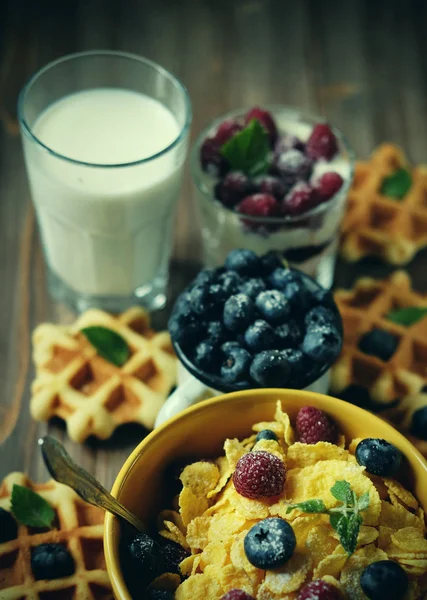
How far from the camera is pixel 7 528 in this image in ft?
4.68

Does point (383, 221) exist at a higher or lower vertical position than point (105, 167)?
lower

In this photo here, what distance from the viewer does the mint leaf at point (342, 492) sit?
117cm

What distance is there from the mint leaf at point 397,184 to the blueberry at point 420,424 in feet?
2.10

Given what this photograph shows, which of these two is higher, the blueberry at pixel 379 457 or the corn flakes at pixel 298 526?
the blueberry at pixel 379 457

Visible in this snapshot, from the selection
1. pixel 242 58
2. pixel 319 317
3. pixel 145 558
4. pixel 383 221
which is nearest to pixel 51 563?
pixel 145 558

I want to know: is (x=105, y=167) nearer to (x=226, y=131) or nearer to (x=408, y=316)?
(x=226, y=131)

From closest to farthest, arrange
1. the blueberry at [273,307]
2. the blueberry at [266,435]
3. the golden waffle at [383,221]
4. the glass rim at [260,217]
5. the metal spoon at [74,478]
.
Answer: the metal spoon at [74,478], the blueberry at [266,435], the blueberry at [273,307], the glass rim at [260,217], the golden waffle at [383,221]

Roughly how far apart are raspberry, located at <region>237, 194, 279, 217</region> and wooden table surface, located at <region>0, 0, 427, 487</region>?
0.35 metres

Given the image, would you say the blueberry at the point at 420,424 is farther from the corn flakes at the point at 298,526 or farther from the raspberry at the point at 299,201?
the raspberry at the point at 299,201

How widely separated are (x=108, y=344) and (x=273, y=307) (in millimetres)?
461

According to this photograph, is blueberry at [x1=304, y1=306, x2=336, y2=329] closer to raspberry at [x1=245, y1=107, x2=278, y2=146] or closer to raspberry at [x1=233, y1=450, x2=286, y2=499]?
raspberry at [x1=233, y1=450, x2=286, y2=499]

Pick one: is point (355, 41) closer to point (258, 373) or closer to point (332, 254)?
point (332, 254)

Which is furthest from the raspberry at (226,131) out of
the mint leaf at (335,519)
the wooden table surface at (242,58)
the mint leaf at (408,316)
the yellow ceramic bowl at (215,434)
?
the mint leaf at (335,519)

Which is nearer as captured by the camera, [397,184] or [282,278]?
[282,278]
